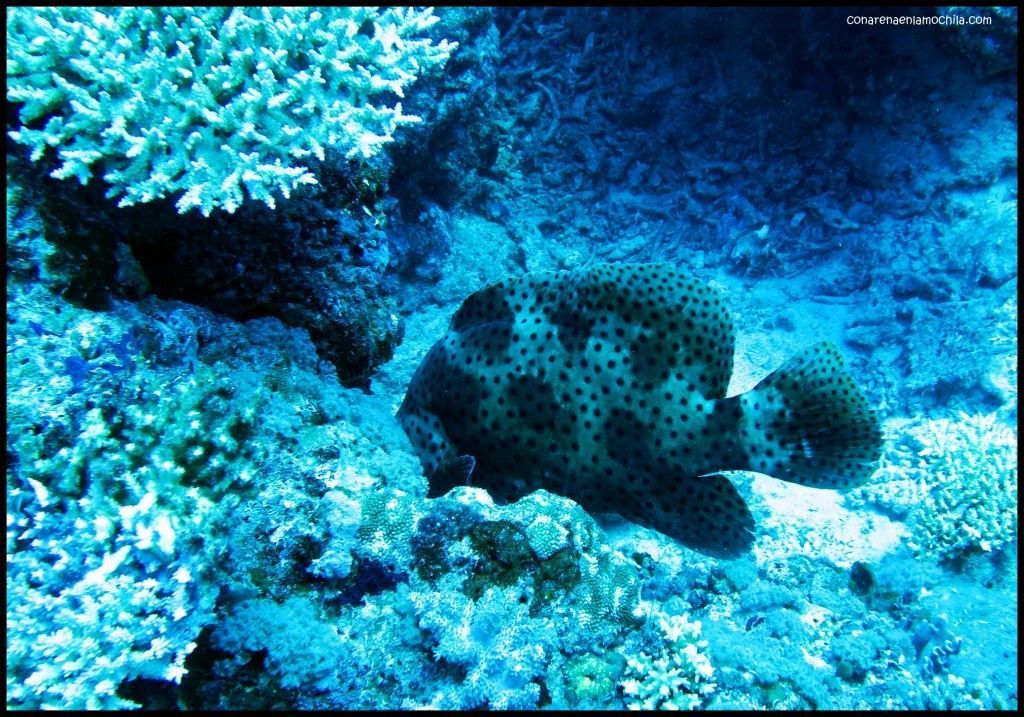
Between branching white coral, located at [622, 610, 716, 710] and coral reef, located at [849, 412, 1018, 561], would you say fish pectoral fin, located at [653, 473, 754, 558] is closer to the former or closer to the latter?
branching white coral, located at [622, 610, 716, 710]

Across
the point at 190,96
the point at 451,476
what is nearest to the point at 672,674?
the point at 451,476

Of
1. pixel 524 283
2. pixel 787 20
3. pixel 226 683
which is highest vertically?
pixel 787 20

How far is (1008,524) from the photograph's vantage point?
3.79 m

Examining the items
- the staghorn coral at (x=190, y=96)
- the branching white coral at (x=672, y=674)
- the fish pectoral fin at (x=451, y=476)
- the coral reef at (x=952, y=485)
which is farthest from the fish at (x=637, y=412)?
the coral reef at (x=952, y=485)

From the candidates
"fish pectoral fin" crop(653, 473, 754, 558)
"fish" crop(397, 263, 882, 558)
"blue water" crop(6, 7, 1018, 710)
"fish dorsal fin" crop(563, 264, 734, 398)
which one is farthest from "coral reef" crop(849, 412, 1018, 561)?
"fish dorsal fin" crop(563, 264, 734, 398)

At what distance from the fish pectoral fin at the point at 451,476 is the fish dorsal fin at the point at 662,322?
0.92 meters

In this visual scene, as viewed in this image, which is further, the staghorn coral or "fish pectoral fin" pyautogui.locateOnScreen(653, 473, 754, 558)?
"fish pectoral fin" pyautogui.locateOnScreen(653, 473, 754, 558)

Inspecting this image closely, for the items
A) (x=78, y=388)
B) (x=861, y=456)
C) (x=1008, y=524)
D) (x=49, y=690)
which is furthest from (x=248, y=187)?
(x=1008, y=524)

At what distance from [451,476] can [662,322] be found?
129 centimetres

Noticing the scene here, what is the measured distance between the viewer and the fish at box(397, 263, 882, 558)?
256 centimetres

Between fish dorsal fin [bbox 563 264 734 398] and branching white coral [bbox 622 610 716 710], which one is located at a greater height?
fish dorsal fin [bbox 563 264 734 398]

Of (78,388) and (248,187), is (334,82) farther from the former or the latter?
(78,388)

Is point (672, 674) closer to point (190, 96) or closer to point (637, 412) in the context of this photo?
point (637, 412)

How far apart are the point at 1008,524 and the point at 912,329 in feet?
6.70
